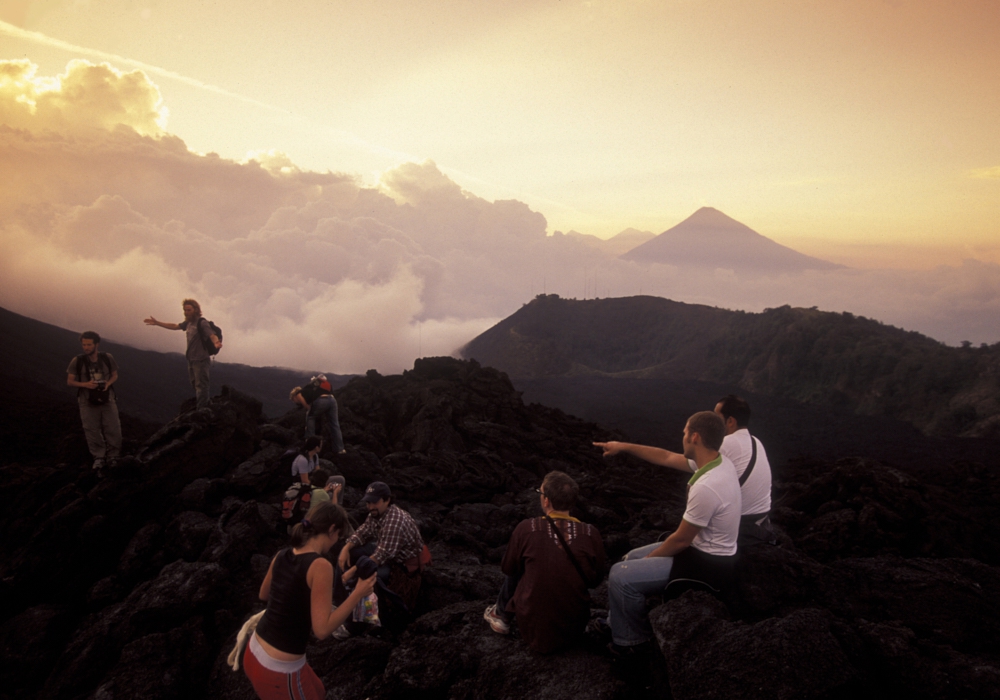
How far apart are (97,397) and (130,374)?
63.7m

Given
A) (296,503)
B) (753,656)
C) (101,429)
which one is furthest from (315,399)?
(753,656)

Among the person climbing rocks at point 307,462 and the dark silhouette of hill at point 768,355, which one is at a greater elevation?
the person climbing rocks at point 307,462

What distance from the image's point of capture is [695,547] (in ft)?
15.9

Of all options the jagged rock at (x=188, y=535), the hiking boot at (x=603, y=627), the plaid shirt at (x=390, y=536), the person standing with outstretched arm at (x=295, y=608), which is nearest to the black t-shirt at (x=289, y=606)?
the person standing with outstretched arm at (x=295, y=608)

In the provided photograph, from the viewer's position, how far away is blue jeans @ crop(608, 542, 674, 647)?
4.81 meters

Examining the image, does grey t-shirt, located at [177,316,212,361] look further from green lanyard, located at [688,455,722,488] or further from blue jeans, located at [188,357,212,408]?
green lanyard, located at [688,455,722,488]

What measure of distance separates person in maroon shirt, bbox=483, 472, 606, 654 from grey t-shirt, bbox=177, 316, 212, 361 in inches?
386

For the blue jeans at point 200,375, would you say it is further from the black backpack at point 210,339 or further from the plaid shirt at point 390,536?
the plaid shirt at point 390,536

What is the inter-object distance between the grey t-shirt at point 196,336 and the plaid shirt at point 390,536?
704cm

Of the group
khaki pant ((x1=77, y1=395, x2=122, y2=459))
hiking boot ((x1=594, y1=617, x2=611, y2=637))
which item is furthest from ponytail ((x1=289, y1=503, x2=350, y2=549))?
khaki pant ((x1=77, y1=395, x2=122, y2=459))

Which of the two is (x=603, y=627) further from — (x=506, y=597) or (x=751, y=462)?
(x=751, y=462)

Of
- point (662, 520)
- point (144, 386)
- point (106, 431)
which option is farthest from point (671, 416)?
point (144, 386)

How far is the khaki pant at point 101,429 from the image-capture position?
431 inches

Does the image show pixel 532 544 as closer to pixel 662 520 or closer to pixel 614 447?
pixel 614 447
